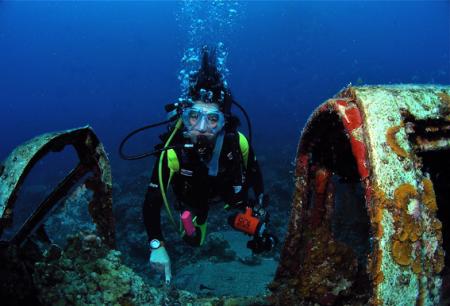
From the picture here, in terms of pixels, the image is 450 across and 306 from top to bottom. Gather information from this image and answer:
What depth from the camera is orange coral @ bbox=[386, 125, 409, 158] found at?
48.0 inches

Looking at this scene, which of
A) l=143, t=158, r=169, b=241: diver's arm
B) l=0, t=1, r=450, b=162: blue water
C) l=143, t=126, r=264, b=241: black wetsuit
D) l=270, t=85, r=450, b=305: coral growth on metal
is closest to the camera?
l=270, t=85, r=450, b=305: coral growth on metal

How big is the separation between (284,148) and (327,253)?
15942mm

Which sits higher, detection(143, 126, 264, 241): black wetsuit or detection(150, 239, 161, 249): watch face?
detection(143, 126, 264, 241): black wetsuit

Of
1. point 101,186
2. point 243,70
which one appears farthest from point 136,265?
point 243,70

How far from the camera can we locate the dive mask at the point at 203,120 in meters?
4.25

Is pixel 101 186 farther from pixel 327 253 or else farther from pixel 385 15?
pixel 385 15

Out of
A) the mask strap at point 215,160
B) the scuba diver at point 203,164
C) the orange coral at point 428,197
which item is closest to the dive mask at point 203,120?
the scuba diver at point 203,164

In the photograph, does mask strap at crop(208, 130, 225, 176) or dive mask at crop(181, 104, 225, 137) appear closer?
mask strap at crop(208, 130, 225, 176)

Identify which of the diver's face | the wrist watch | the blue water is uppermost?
the blue water

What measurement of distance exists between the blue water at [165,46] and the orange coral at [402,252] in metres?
80.1

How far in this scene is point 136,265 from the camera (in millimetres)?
7277

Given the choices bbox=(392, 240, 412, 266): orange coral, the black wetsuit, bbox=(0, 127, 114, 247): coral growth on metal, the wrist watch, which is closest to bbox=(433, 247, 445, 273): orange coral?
bbox=(392, 240, 412, 266): orange coral

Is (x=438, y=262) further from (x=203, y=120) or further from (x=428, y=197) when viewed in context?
(x=203, y=120)

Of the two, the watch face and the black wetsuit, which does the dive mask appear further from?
the watch face
